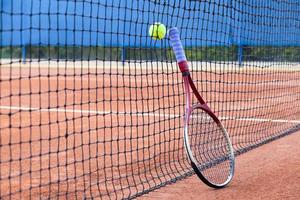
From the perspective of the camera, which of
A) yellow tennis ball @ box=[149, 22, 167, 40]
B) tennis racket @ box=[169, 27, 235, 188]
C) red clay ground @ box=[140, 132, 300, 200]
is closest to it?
red clay ground @ box=[140, 132, 300, 200]

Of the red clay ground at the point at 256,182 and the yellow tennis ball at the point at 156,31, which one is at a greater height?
the yellow tennis ball at the point at 156,31

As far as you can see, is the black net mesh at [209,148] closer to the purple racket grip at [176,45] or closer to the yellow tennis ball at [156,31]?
the purple racket grip at [176,45]

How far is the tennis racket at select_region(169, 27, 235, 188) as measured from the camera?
11.7 ft

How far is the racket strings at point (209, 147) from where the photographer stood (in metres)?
3.64

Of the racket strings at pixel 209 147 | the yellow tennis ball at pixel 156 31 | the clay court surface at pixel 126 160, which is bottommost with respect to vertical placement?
the clay court surface at pixel 126 160

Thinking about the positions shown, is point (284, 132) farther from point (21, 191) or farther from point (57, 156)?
point (21, 191)

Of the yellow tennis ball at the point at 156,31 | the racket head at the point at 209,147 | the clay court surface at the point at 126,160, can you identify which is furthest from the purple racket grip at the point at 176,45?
the yellow tennis ball at the point at 156,31

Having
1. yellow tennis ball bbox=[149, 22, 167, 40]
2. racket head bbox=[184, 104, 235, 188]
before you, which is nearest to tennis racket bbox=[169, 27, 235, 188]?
racket head bbox=[184, 104, 235, 188]

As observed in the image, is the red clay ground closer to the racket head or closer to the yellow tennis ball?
the racket head

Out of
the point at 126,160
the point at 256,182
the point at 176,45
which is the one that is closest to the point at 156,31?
the point at 126,160

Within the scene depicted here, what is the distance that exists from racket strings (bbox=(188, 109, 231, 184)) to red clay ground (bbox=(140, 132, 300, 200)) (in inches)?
3.5

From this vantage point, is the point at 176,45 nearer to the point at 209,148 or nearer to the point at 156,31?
the point at 209,148

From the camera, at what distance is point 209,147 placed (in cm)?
385

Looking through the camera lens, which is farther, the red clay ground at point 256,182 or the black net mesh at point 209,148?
the black net mesh at point 209,148
